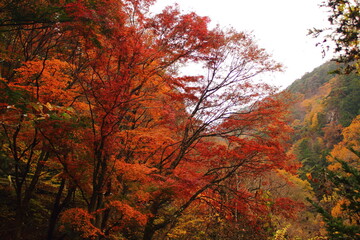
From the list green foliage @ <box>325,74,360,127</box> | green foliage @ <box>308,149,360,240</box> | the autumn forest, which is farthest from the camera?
green foliage @ <box>325,74,360,127</box>

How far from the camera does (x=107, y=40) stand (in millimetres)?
5621

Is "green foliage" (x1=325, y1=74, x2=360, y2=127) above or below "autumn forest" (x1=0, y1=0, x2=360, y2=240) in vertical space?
above

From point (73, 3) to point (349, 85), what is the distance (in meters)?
42.1

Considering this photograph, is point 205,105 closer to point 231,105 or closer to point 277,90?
point 231,105

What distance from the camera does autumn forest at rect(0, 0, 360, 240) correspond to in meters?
4.91

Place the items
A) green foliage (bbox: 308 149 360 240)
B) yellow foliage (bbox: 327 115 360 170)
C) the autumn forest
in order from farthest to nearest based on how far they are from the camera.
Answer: yellow foliage (bbox: 327 115 360 170) < the autumn forest < green foliage (bbox: 308 149 360 240)

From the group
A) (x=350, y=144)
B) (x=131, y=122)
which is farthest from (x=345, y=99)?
(x=131, y=122)

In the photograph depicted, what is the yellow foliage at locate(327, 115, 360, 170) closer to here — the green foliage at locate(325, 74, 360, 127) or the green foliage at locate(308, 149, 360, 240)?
the green foliage at locate(325, 74, 360, 127)

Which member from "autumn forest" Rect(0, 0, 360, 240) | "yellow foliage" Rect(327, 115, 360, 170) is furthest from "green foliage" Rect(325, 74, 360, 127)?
"autumn forest" Rect(0, 0, 360, 240)

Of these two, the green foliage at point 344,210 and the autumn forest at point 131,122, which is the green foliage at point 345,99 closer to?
the autumn forest at point 131,122

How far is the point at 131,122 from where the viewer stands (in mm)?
7062

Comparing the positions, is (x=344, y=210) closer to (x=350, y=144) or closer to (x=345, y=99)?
(x=350, y=144)

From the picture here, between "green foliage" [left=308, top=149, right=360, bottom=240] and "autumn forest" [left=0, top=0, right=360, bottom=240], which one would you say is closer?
"green foliage" [left=308, top=149, right=360, bottom=240]

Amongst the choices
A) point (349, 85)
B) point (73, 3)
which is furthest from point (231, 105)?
Result: point (349, 85)
